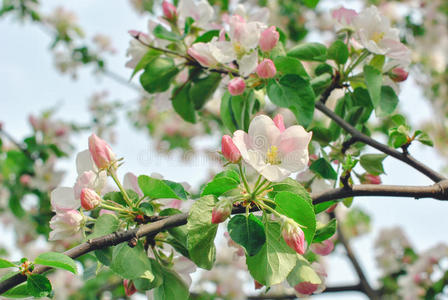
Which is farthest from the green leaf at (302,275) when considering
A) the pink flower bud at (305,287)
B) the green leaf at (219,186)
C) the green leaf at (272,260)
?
the green leaf at (219,186)

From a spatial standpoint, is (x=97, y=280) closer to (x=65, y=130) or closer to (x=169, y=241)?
(x=65, y=130)

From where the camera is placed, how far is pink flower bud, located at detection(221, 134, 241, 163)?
68 cm

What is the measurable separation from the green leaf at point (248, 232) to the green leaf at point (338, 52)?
548mm

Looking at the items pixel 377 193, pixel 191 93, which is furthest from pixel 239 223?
pixel 191 93

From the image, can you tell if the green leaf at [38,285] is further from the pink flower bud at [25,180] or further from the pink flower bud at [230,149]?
the pink flower bud at [25,180]

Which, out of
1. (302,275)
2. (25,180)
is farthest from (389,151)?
(25,180)

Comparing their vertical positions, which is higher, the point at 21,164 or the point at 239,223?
the point at 239,223

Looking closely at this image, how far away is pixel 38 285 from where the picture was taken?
656 millimetres

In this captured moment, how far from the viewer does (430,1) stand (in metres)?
4.29

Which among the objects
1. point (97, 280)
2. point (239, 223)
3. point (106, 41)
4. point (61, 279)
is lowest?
point (61, 279)

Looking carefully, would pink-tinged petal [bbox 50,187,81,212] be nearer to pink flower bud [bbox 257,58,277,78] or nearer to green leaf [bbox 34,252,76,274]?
green leaf [bbox 34,252,76,274]

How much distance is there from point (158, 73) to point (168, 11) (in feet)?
0.62

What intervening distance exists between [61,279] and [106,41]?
2.10m

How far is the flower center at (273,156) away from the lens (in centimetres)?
70
